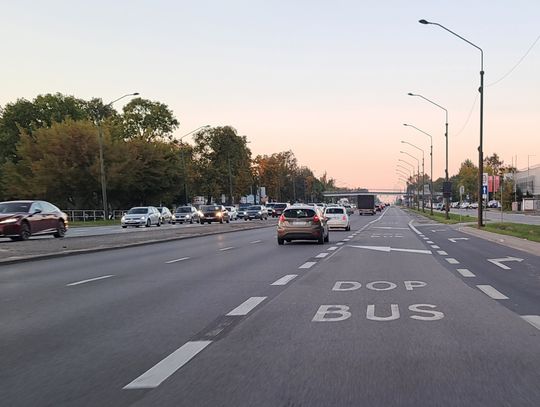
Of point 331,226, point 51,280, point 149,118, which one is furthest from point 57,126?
point 51,280

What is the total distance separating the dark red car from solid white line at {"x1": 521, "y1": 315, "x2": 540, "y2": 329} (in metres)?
21.1

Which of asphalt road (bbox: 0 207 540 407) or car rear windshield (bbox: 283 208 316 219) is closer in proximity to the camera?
asphalt road (bbox: 0 207 540 407)

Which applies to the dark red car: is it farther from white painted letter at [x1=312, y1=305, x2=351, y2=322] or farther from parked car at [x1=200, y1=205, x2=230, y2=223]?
parked car at [x1=200, y1=205, x2=230, y2=223]

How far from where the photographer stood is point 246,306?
8.95 m

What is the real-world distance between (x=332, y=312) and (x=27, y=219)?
64.7 ft

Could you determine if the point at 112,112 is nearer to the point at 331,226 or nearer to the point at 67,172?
the point at 67,172

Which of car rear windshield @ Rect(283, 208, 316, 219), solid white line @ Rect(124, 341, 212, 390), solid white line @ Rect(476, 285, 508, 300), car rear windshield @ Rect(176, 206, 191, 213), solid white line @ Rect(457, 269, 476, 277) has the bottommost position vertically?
solid white line @ Rect(457, 269, 476, 277)

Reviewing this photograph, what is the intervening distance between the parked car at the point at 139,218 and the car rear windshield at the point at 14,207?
20.0 meters

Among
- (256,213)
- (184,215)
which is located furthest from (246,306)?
(256,213)

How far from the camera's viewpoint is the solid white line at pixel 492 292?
977 centimetres

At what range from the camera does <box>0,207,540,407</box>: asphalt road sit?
190 inches

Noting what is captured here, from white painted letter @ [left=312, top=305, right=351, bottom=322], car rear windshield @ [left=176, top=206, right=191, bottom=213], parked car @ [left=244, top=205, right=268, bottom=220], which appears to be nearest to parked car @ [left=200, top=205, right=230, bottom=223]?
car rear windshield @ [left=176, top=206, right=191, bottom=213]

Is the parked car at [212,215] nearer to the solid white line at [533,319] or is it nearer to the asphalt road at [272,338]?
the asphalt road at [272,338]

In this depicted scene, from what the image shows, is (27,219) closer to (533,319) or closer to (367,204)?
(533,319)
